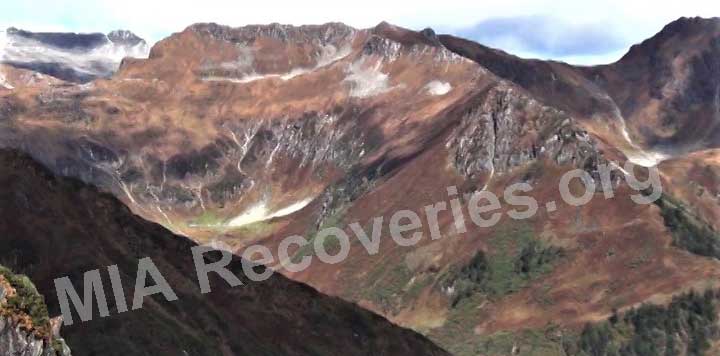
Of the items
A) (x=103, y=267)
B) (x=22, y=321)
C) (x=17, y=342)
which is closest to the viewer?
(x=17, y=342)

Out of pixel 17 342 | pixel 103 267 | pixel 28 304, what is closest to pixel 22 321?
pixel 28 304

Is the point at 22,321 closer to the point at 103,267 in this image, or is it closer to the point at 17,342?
the point at 17,342

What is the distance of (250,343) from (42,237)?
132 ft

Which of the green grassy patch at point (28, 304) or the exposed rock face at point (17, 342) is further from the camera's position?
the green grassy patch at point (28, 304)

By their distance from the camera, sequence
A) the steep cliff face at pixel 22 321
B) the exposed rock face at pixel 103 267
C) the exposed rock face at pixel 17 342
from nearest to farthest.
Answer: the exposed rock face at pixel 17 342
the steep cliff face at pixel 22 321
the exposed rock face at pixel 103 267

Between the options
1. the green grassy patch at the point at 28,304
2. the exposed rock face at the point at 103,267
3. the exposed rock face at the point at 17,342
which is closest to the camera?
the exposed rock face at the point at 17,342

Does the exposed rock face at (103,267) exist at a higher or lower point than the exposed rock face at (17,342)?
lower

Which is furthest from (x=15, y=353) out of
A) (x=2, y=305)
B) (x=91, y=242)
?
(x=91, y=242)

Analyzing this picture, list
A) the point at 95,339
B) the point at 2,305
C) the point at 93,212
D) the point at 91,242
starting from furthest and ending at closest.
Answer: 1. the point at 93,212
2. the point at 91,242
3. the point at 95,339
4. the point at 2,305

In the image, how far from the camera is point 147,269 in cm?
18425

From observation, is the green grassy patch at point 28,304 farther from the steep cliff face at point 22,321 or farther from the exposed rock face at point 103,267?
the exposed rock face at point 103,267

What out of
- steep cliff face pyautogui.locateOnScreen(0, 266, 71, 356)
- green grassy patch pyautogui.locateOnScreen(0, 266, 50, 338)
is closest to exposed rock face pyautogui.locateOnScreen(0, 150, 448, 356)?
steep cliff face pyautogui.locateOnScreen(0, 266, 71, 356)

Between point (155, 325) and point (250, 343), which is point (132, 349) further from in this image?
point (250, 343)

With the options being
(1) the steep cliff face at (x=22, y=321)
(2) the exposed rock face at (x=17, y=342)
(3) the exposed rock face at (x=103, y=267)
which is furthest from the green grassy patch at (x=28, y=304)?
(3) the exposed rock face at (x=103, y=267)
